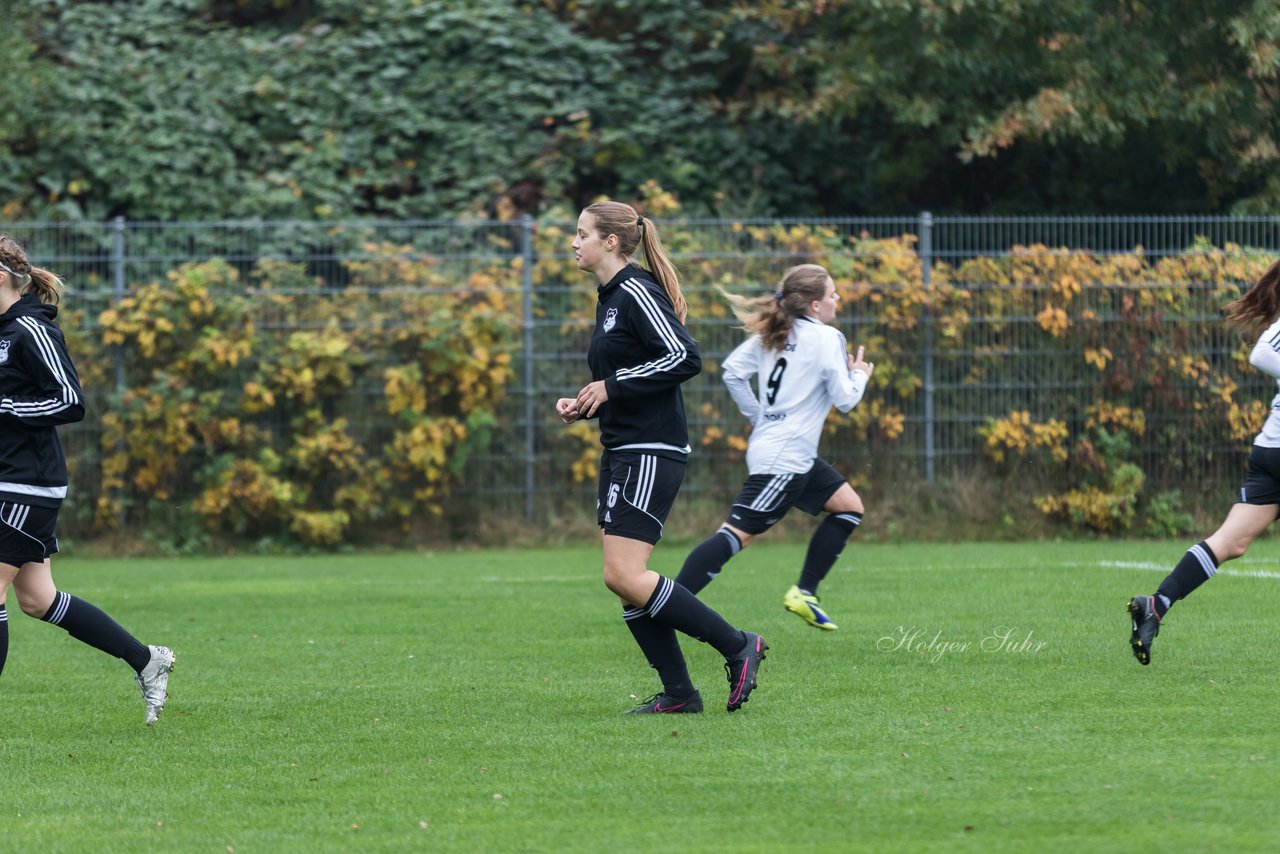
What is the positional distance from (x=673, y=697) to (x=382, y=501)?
8339 mm

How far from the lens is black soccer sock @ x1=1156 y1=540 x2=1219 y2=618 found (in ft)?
23.2

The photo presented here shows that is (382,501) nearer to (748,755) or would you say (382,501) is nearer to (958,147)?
A: (958,147)

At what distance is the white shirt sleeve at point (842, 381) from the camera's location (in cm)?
827

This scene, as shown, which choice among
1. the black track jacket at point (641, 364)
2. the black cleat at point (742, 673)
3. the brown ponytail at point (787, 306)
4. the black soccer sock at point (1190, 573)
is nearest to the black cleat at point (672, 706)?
the black cleat at point (742, 673)

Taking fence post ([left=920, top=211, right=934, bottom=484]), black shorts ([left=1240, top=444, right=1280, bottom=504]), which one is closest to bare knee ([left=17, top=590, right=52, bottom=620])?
black shorts ([left=1240, top=444, right=1280, bottom=504])

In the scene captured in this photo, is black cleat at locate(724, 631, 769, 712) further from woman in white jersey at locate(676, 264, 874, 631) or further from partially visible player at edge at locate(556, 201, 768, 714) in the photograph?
woman in white jersey at locate(676, 264, 874, 631)

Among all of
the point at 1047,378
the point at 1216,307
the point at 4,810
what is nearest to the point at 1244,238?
the point at 1216,307

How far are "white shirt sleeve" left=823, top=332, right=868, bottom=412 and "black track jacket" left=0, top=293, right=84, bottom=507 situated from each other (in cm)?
364

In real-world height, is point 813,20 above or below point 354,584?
above

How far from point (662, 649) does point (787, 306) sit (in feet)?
8.53

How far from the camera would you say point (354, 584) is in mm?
11844

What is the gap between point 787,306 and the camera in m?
8.44

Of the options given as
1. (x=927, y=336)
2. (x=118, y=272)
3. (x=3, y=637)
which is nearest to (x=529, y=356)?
(x=927, y=336)

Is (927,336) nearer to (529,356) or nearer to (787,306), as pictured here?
→ (529,356)
